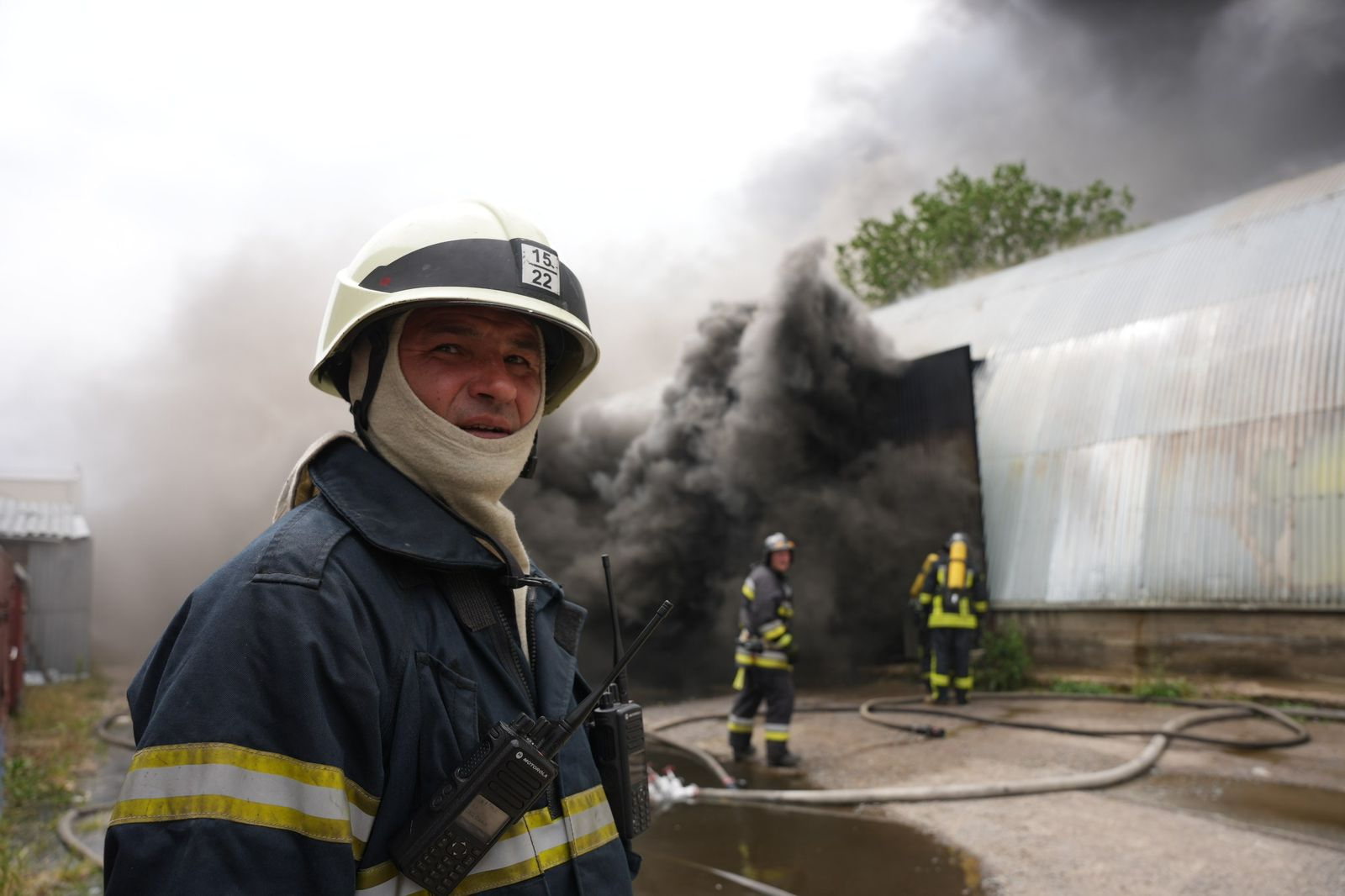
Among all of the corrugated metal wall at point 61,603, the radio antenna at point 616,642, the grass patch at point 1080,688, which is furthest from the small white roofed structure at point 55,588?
the radio antenna at point 616,642

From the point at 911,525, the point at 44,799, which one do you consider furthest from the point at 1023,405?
the point at 44,799

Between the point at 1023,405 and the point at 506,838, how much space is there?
40.9 ft

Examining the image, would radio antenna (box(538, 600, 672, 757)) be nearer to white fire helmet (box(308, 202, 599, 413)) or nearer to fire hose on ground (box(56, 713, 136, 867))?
white fire helmet (box(308, 202, 599, 413))

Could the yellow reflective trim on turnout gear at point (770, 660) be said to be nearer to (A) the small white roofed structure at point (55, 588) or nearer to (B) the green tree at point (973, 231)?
(A) the small white roofed structure at point (55, 588)

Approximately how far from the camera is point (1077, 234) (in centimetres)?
3447

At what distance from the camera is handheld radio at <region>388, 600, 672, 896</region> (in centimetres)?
130

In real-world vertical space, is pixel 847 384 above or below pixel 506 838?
above

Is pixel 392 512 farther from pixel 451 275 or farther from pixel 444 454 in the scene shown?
pixel 451 275

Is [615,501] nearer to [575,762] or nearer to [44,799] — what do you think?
[44,799]

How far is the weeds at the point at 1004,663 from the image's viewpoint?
36.0 ft

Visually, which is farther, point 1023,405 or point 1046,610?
point 1023,405

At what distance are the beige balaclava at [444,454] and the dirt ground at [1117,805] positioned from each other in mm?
3882

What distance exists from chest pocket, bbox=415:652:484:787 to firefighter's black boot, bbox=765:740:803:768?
6.49m

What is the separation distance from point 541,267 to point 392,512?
0.59 meters
